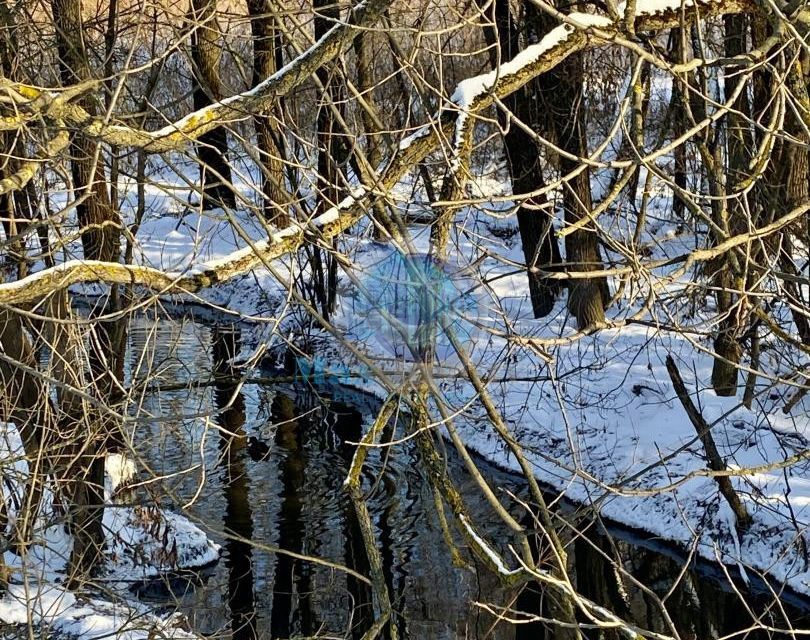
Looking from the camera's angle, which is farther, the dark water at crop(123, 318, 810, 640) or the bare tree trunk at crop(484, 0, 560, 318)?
the bare tree trunk at crop(484, 0, 560, 318)

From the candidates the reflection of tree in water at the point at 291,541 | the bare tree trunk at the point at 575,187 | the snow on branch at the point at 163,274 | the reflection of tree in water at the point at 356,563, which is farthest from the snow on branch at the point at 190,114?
the bare tree trunk at the point at 575,187

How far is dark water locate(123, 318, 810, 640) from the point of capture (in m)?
7.55

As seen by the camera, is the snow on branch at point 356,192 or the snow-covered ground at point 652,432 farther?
the snow-covered ground at point 652,432

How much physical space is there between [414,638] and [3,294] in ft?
14.3

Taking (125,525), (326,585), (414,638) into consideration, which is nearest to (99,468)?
(125,525)

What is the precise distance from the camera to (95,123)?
391 centimetres

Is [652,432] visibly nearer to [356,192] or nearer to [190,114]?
[356,192]

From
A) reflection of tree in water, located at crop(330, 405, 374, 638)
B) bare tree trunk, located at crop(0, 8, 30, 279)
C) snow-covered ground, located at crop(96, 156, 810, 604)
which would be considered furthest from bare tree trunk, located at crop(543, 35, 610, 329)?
bare tree trunk, located at crop(0, 8, 30, 279)

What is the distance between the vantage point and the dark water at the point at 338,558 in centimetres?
755

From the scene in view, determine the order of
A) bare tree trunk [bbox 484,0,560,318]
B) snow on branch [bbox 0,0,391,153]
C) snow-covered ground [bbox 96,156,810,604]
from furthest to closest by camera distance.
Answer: bare tree trunk [bbox 484,0,560,318]
snow-covered ground [bbox 96,156,810,604]
snow on branch [bbox 0,0,391,153]

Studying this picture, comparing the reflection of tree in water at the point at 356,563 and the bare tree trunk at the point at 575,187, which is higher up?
the bare tree trunk at the point at 575,187

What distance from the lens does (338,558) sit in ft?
28.2

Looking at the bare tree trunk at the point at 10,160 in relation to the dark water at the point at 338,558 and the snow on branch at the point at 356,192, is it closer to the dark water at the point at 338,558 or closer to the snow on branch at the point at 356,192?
the snow on branch at the point at 356,192

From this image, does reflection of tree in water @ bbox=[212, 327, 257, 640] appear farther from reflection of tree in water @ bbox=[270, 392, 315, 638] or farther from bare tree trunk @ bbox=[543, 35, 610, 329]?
bare tree trunk @ bbox=[543, 35, 610, 329]
